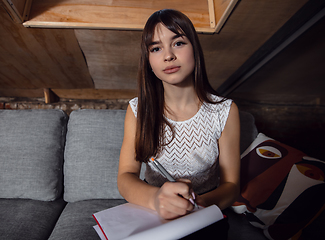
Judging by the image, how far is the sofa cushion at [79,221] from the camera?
86cm

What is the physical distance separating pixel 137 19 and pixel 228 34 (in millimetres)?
701

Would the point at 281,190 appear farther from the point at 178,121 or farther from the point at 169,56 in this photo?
the point at 169,56

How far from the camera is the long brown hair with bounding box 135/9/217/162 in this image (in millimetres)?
782

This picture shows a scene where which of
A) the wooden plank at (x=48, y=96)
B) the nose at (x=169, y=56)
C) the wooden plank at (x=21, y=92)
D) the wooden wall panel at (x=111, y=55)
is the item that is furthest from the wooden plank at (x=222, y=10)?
the wooden plank at (x=21, y=92)

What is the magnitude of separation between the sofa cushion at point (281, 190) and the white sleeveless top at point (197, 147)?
0.22 meters

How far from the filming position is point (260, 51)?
167 centimetres

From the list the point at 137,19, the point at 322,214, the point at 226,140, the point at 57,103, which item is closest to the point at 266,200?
the point at 322,214

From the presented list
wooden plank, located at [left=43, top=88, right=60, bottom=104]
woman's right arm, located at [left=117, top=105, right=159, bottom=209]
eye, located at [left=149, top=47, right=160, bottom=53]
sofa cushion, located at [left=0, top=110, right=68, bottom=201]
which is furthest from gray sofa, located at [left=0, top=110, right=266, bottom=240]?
wooden plank, located at [left=43, top=88, right=60, bottom=104]

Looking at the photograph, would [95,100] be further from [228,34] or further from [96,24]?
[228,34]

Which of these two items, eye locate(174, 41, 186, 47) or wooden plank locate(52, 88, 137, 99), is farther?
wooden plank locate(52, 88, 137, 99)

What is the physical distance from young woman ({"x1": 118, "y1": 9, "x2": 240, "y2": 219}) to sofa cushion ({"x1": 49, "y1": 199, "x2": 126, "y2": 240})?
294mm

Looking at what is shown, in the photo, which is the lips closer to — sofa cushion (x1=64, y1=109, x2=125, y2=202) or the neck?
the neck

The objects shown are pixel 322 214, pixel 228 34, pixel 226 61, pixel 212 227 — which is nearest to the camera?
pixel 212 227

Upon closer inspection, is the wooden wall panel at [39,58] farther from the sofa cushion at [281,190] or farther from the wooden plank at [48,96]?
the sofa cushion at [281,190]
